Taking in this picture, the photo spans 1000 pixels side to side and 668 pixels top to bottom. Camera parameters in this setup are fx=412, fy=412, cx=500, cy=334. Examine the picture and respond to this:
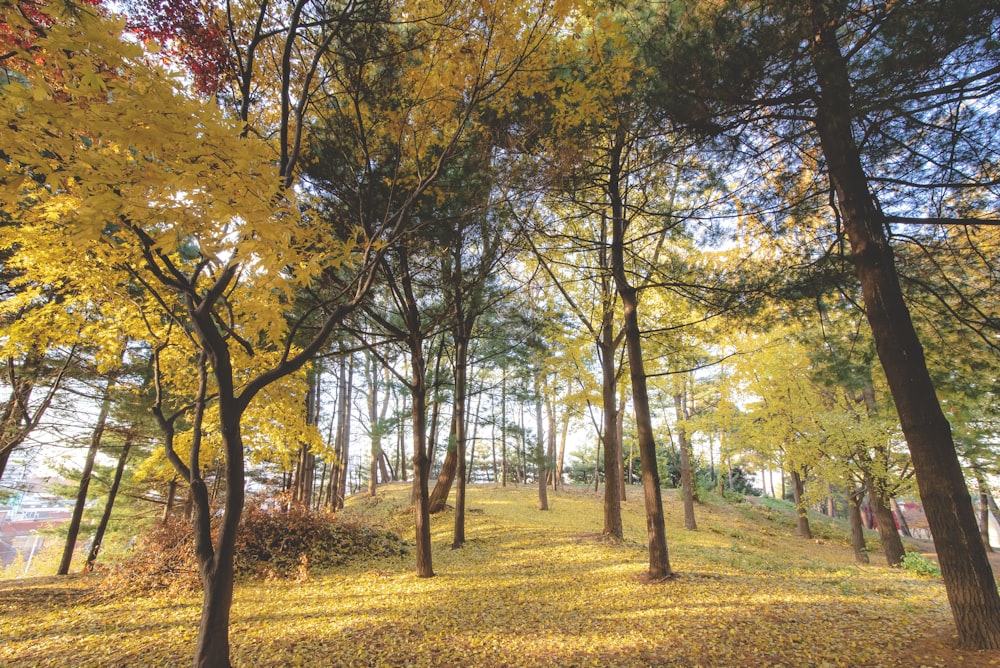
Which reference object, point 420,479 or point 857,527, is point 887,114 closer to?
point 420,479

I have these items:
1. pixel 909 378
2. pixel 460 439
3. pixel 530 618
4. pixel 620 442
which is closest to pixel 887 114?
pixel 909 378

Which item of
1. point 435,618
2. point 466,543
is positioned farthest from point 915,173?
point 466,543

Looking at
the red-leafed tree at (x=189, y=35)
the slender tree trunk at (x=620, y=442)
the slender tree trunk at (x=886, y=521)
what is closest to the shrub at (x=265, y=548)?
the slender tree trunk at (x=620, y=442)

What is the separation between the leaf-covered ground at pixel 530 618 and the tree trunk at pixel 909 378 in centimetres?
38

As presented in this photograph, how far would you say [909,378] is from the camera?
347cm

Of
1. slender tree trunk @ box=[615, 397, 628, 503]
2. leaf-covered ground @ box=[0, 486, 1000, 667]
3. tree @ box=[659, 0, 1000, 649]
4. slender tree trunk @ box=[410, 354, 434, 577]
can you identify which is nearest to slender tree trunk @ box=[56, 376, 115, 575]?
leaf-covered ground @ box=[0, 486, 1000, 667]

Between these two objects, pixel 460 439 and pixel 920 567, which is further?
pixel 460 439

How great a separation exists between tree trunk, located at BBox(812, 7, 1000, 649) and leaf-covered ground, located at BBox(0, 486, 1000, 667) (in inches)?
15.1

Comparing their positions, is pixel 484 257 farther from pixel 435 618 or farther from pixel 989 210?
pixel 989 210

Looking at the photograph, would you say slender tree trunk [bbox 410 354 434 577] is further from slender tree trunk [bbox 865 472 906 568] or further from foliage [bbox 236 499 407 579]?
slender tree trunk [bbox 865 472 906 568]

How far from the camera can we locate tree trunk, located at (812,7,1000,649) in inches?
121

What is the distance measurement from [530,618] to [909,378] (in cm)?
410

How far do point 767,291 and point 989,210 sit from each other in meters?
1.89

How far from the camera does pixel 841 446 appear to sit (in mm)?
8914
